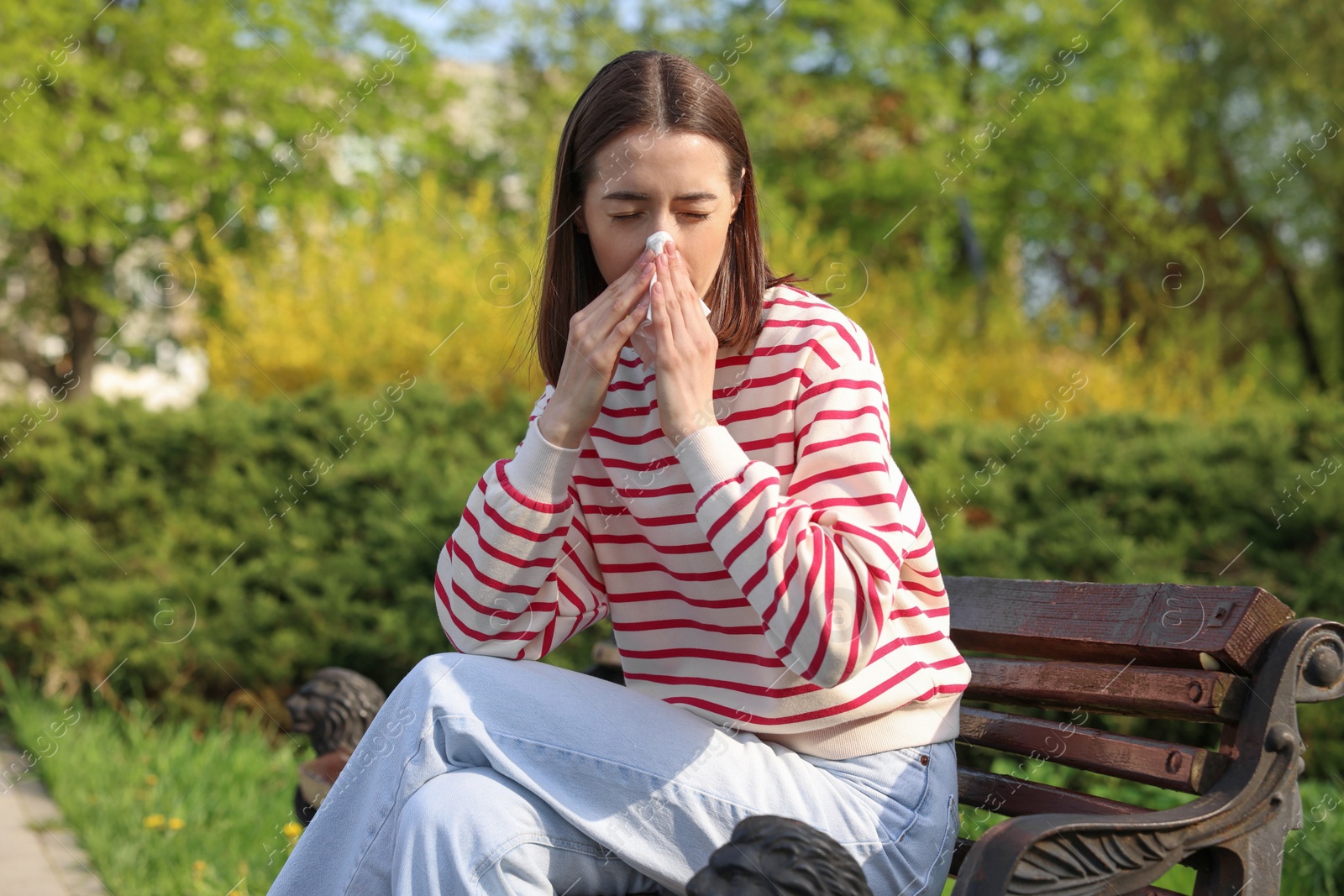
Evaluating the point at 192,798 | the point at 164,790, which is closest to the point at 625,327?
the point at 192,798

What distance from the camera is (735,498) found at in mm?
1586

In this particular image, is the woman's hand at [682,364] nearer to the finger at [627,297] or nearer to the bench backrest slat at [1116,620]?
the finger at [627,297]

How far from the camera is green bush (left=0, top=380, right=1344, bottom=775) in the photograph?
4426mm

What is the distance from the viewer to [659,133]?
5.93 ft

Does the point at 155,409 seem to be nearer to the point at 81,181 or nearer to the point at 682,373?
the point at 682,373

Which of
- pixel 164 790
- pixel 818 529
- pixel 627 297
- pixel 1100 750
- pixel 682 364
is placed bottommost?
pixel 164 790

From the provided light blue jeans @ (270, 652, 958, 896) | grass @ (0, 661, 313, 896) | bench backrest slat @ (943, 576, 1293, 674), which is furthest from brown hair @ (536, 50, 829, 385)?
grass @ (0, 661, 313, 896)

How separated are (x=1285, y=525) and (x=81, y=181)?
9.50 meters

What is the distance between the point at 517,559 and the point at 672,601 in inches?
9.9

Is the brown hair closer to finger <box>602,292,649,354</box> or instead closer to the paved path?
finger <box>602,292,649,354</box>

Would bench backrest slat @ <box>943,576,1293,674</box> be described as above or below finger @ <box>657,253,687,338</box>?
below

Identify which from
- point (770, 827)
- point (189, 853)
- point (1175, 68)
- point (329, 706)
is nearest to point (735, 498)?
point (770, 827)

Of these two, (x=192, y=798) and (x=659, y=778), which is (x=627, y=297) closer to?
(x=659, y=778)

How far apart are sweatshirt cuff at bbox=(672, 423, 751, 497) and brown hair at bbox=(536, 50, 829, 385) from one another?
0.88ft
